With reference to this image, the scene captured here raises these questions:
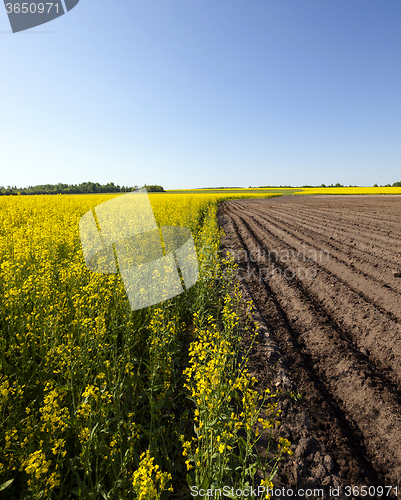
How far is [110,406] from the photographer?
214 cm

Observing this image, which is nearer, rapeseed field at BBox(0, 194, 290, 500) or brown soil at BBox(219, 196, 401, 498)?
rapeseed field at BBox(0, 194, 290, 500)

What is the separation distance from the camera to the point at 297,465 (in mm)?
2219

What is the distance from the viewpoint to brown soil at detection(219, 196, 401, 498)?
2.27 meters

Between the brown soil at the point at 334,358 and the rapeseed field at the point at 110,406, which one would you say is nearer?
the rapeseed field at the point at 110,406

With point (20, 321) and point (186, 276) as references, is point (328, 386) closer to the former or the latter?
point (186, 276)

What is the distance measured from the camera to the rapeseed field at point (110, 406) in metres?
1.74

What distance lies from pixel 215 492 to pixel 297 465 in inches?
45.0

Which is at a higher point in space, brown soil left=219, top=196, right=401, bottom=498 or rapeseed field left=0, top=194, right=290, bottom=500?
rapeseed field left=0, top=194, right=290, bottom=500

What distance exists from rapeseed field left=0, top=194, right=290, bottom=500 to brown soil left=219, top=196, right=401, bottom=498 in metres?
0.35

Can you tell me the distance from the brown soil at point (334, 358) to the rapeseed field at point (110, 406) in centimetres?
35

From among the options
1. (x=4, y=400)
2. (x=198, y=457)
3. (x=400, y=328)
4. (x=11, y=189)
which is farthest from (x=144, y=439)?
(x=11, y=189)

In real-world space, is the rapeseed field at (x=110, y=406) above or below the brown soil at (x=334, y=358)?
above

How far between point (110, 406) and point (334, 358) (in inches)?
128

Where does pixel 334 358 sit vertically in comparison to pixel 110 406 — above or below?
below
